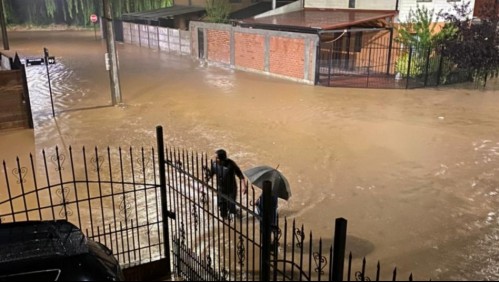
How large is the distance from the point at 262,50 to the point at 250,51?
92 centimetres

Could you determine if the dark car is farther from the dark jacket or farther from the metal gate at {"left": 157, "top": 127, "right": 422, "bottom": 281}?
the dark jacket

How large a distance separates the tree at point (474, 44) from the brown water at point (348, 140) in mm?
1102

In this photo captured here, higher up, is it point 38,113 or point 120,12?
point 120,12

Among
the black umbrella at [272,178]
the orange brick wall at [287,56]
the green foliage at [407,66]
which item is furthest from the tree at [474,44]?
the black umbrella at [272,178]

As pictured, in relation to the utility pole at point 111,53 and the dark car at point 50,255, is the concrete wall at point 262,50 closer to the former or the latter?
the utility pole at point 111,53

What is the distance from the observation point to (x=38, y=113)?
14.6 m

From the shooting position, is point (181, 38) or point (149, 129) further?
point (181, 38)

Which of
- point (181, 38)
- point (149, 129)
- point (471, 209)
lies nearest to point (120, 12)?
point (181, 38)

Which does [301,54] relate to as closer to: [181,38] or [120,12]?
[181,38]

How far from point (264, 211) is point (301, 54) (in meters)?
16.4

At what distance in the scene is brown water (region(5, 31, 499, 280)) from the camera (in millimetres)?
7242

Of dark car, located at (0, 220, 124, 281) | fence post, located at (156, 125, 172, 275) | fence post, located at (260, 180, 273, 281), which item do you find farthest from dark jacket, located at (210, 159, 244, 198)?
fence post, located at (260, 180, 273, 281)

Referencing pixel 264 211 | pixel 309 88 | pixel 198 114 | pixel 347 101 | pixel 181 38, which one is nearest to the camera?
pixel 264 211

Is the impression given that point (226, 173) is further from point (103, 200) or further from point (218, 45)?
point (218, 45)
